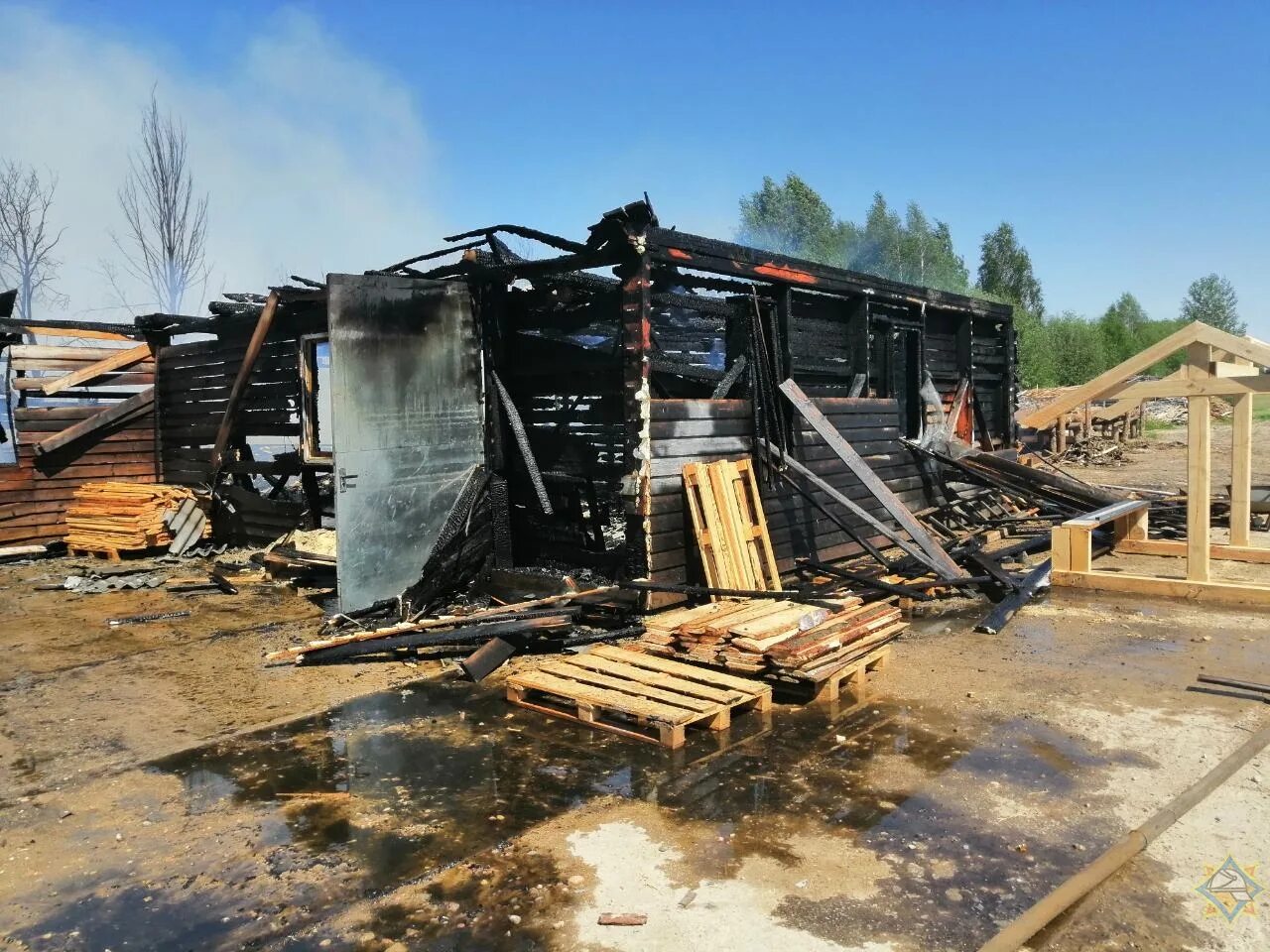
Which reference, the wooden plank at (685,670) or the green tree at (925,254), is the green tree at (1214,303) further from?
the wooden plank at (685,670)

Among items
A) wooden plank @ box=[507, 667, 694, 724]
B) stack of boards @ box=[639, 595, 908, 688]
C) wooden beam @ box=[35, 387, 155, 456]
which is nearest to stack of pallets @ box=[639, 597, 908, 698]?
stack of boards @ box=[639, 595, 908, 688]

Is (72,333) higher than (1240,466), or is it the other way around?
(72,333)

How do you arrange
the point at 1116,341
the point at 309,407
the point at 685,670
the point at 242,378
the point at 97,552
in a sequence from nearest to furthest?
the point at 685,670, the point at 309,407, the point at 242,378, the point at 97,552, the point at 1116,341

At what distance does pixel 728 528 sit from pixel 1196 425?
15.3ft

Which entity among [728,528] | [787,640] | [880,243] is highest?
[880,243]

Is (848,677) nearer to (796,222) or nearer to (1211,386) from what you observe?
(1211,386)

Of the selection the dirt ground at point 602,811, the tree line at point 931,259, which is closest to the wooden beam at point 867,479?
the dirt ground at point 602,811

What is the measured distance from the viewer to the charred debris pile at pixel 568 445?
8.04 metres

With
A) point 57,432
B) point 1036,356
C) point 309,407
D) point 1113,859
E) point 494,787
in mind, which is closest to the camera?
point 1113,859

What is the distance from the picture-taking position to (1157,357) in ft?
28.5

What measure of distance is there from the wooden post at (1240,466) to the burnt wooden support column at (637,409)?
5930 millimetres

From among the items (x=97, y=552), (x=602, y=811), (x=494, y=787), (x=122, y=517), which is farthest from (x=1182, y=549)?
(x=97, y=552)

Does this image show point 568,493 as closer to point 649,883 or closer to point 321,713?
point 321,713

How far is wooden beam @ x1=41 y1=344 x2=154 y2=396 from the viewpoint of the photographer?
1271cm
